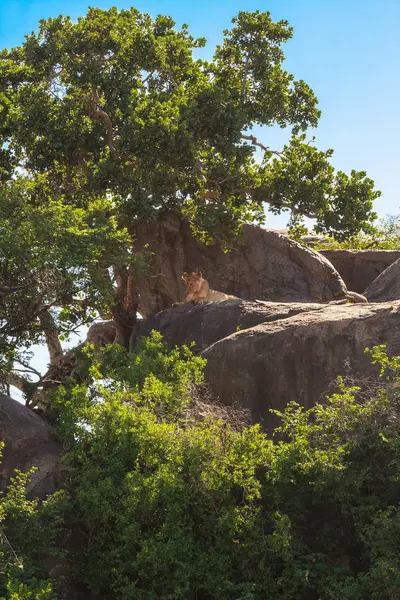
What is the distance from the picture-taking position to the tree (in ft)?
82.8

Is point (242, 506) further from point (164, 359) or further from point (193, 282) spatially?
point (193, 282)

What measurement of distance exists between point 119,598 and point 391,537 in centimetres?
482

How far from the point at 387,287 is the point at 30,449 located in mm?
11658

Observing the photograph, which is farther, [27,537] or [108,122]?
[108,122]

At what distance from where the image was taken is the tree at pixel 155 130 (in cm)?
2523

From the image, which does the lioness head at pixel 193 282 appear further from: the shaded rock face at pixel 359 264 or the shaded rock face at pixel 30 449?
the shaded rock face at pixel 359 264

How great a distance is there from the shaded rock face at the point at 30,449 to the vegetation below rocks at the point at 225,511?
65 centimetres

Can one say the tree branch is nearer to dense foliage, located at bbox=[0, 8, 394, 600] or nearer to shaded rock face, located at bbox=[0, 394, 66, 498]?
dense foliage, located at bbox=[0, 8, 394, 600]

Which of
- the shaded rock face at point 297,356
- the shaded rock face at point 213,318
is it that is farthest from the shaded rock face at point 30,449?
the shaded rock face at point 213,318

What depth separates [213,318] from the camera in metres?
22.7

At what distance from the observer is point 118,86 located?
2561cm

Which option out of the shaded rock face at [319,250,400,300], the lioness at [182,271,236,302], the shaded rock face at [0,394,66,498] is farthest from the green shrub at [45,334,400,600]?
the shaded rock face at [319,250,400,300]

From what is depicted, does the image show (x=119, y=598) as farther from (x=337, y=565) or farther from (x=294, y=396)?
A: (x=294, y=396)

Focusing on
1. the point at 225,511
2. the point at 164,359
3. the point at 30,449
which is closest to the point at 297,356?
the point at 164,359
